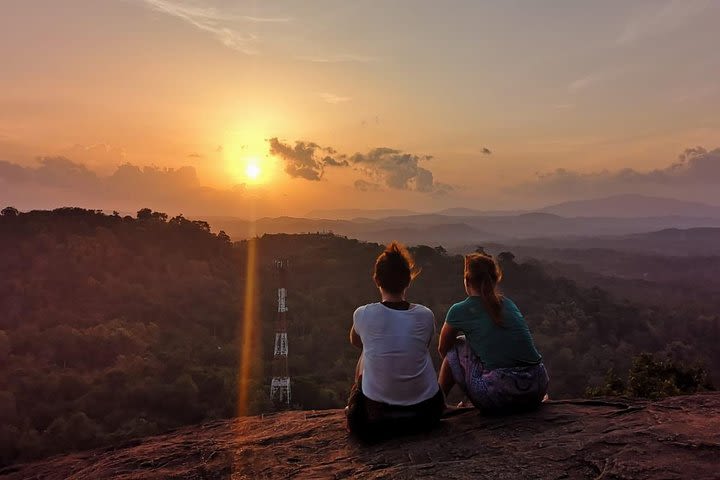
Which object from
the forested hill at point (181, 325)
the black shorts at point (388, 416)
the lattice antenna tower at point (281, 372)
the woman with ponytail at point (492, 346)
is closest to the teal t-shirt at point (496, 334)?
the woman with ponytail at point (492, 346)

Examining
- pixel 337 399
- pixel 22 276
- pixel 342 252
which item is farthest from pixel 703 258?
pixel 22 276

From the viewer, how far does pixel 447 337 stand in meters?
5.18

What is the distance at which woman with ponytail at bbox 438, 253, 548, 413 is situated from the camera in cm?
487

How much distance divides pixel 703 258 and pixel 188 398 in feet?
433

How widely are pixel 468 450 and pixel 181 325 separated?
52.8 metres

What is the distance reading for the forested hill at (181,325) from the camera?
111 feet

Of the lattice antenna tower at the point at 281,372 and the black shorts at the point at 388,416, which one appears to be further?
the lattice antenna tower at the point at 281,372

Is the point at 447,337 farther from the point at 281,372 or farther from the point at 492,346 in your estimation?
the point at 281,372

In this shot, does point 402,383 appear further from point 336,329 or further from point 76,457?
point 336,329

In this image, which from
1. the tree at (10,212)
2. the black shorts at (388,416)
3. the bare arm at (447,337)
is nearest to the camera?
the black shorts at (388,416)

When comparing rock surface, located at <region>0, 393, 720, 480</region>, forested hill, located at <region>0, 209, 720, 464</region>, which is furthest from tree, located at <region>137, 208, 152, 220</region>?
rock surface, located at <region>0, 393, 720, 480</region>

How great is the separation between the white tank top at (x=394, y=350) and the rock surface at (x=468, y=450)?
1.73ft

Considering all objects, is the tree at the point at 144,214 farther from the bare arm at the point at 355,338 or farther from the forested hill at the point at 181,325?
the bare arm at the point at 355,338

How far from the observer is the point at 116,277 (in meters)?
57.4
